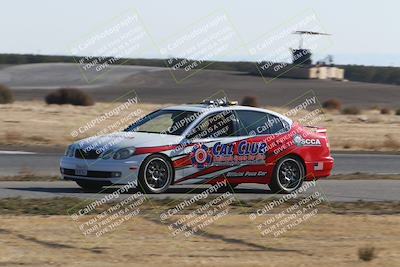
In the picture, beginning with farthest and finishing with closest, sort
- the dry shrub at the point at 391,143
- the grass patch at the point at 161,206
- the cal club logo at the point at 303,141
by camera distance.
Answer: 1. the dry shrub at the point at 391,143
2. the cal club logo at the point at 303,141
3. the grass patch at the point at 161,206

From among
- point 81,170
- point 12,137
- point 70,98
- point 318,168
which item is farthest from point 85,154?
point 70,98

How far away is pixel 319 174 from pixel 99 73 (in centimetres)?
7299

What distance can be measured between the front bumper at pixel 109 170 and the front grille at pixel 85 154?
0.06 meters

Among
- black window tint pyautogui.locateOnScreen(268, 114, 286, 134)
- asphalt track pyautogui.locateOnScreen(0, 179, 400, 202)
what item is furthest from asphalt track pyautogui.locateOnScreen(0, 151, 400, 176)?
black window tint pyautogui.locateOnScreen(268, 114, 286, 134)

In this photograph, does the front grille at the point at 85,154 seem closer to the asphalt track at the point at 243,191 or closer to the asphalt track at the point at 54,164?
the asphalt track at the point at 243,191

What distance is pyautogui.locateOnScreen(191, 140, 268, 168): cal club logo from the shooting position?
1522cm

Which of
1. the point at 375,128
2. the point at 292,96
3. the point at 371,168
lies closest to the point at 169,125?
the point at 371,168

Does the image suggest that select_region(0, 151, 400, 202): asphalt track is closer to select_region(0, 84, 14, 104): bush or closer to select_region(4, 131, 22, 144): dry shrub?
select_region(4, 131, 22, 144): dry shrub

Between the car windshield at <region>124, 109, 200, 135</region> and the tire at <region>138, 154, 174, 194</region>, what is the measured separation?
64 centimetres

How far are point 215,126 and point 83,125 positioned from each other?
18420 millimetres

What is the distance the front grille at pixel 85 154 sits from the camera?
14852 millimetres

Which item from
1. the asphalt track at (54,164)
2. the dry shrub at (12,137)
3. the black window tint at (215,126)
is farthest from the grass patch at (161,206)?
the dry shrub at (12,137)

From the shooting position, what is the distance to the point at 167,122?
15.7 metres

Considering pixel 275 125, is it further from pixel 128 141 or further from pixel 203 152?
pixel 128 141
